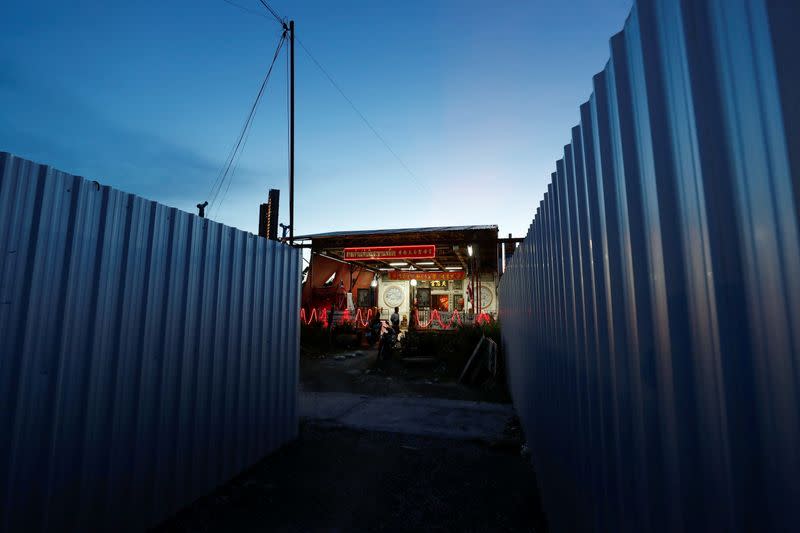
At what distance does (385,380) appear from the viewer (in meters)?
10.5

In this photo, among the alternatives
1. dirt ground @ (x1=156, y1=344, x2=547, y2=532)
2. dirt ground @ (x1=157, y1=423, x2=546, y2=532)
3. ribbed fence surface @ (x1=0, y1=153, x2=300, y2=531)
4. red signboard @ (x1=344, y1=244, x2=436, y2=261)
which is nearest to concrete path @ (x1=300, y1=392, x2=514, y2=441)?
dirt ground @ (x1=156, y1=344, x2=547, y2=532)

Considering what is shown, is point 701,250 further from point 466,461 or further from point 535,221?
point 466,461

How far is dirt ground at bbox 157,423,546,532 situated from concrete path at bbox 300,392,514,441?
25.3 inches

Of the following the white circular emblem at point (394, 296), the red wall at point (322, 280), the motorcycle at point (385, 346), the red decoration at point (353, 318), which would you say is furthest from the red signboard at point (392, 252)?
the white circular emblem at point (394, 296)

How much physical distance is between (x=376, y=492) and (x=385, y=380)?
6.66 m

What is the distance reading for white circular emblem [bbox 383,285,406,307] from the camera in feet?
85.7

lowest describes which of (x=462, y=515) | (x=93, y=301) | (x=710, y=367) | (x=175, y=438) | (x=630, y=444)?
(x=462, y=515)

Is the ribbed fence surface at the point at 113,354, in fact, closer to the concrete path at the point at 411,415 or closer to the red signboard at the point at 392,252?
the concrete path at the point at 411,415

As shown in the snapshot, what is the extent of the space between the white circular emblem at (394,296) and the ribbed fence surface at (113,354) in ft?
70.9

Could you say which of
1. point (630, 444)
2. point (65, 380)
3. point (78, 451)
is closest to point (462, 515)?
point (630, 444)

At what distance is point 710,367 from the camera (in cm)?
100

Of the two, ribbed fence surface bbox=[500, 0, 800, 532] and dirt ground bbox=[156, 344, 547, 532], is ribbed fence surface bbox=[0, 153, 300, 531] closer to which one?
dirt ground bbox=[156, 344, 547, 532]

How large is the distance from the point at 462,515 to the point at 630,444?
2.59 metres

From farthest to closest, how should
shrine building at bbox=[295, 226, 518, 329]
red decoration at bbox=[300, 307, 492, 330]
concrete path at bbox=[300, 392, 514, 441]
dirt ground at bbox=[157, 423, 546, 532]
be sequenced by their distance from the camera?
red decoration at bbox=[300, 307, 492, 330] → shrine building at bbox=[295, 226, 518, 329] → concrete path at bbox=[300, 392, 514, 441] → dirt ground at bbox=[157, 423, 546, 532]
